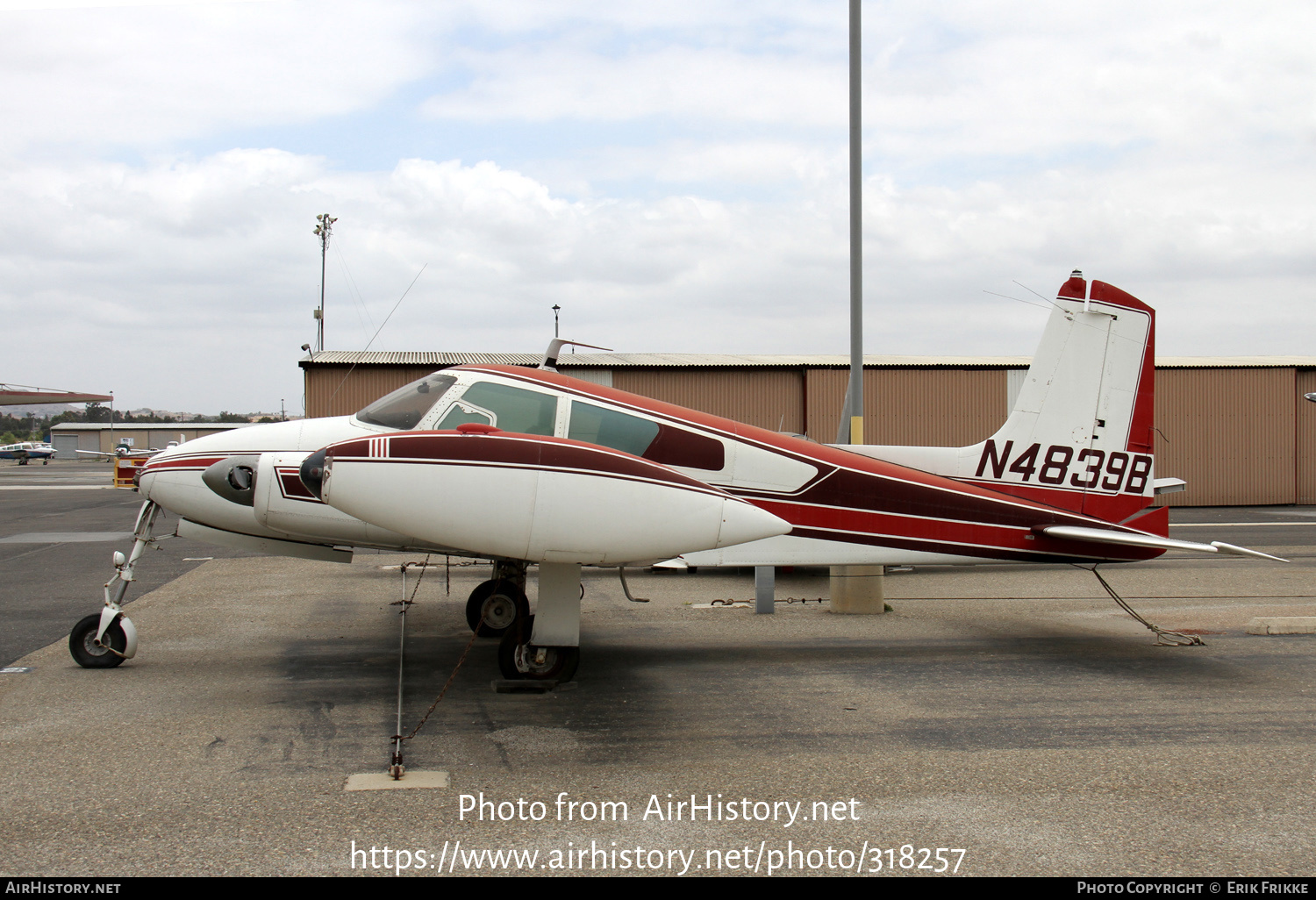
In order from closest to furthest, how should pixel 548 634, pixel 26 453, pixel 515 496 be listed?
pixel 515 496 < pixel 548 634 < pixel 26 453

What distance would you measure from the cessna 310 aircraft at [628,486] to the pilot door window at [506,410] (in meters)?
0.02

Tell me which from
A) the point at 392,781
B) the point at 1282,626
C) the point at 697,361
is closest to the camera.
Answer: the point at 392,781

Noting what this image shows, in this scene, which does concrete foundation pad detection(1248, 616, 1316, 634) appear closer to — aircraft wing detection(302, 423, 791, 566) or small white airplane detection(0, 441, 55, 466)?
aircraft wing detection(302, 423, 791, 566)

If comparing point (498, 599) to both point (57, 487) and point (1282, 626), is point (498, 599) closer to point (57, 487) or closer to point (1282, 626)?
point (1282, 626)

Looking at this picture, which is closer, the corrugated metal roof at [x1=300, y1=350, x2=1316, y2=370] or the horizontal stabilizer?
the horizontal stabilizer

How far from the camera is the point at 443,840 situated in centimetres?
414

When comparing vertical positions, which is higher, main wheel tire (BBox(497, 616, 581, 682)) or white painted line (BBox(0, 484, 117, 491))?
main wheel tire (BBox(497, 616, 581, 682))

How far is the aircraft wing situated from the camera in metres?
5.57

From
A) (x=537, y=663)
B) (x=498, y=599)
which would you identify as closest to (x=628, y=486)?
(x=537, y=663)

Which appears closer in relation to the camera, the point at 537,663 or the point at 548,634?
the point at 548,634

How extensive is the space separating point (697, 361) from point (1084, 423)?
17267mm

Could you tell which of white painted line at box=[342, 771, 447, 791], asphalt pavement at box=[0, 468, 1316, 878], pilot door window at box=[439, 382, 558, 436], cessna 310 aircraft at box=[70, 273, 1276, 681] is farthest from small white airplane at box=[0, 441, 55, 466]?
white painted line at box=[342, 771, 447, 791]

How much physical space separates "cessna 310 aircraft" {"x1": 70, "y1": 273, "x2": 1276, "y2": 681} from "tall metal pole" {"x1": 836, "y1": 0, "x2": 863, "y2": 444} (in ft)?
6.11

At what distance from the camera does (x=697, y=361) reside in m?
25.4
